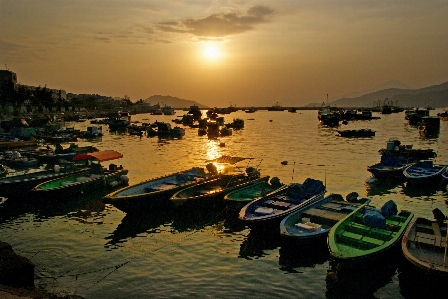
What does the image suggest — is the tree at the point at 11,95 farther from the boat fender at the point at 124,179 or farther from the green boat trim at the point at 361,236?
the green boat trim at the point at 361,236

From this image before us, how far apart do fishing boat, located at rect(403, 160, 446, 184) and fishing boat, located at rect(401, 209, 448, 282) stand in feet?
47.3

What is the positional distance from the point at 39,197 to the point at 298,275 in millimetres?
20410

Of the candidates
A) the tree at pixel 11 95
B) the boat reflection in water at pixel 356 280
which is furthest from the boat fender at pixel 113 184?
the tree at pixel 11 95

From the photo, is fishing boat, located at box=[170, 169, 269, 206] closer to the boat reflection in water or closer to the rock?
the rock

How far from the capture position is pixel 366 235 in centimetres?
1761

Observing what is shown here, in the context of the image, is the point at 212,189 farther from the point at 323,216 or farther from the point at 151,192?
the point at 323,216

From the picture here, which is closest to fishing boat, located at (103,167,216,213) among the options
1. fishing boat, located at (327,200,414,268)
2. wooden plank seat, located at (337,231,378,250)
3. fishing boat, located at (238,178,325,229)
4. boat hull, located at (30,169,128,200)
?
boat hull, located at (30,169,128,200)

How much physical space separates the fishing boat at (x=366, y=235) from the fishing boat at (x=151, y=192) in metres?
12.3

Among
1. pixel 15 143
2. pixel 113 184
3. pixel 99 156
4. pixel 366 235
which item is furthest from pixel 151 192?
pixel 15 143

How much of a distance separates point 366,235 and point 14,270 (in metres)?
15.7

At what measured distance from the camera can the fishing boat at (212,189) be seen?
2395 centimetres

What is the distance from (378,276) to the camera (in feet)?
53.4

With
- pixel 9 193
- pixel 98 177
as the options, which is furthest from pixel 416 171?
pixel 9 193

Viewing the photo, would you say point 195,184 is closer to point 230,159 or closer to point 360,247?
point 230,159
